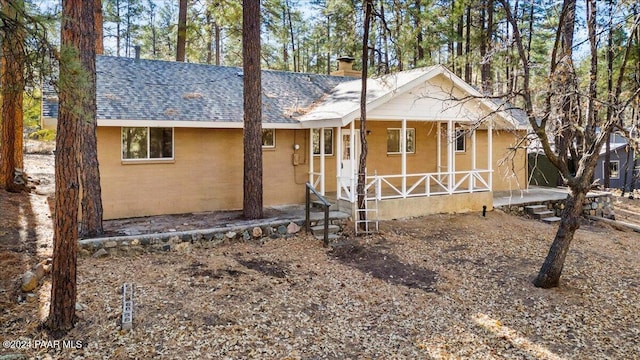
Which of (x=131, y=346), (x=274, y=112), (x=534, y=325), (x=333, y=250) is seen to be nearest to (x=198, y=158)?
(x=274, y=112)

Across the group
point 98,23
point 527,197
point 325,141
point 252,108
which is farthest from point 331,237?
point 98,23

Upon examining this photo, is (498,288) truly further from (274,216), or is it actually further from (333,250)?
(274,216)

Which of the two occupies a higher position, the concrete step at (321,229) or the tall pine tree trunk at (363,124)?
the tall pine tree trunk at (363,124)

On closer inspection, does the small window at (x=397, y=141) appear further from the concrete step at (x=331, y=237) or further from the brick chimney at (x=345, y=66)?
the concrete step at (x=331, y=237)

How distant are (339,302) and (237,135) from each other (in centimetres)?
651

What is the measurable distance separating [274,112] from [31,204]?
684cm

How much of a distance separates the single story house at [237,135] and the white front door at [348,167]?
35mm

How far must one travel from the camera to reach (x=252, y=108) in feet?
33.0

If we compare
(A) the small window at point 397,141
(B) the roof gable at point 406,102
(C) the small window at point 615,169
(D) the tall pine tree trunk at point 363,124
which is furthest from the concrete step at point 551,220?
(C) the small window at point 615,169

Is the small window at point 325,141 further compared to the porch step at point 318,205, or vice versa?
the small window at point 325,141

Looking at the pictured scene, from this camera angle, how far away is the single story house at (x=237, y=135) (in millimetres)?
10328

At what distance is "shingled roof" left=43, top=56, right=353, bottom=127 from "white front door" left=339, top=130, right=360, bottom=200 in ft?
5.48

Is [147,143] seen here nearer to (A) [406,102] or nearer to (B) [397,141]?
(A) [406,102]

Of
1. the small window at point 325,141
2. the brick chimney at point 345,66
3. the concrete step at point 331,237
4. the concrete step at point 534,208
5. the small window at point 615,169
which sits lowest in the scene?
the concrete step at point 331,237
